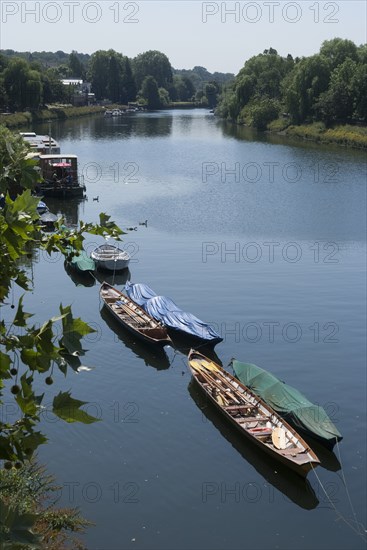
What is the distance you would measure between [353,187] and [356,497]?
5004 cm

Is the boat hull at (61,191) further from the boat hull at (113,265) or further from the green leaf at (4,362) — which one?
the green leaf at (4,362)

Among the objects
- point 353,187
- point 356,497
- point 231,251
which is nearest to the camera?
point 356,497

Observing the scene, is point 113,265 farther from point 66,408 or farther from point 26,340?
point 66,408

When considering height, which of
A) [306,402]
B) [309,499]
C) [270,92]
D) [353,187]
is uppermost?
[270,92]

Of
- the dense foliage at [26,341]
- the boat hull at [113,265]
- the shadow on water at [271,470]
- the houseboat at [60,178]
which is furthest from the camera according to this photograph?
the houseboat at [60,178]

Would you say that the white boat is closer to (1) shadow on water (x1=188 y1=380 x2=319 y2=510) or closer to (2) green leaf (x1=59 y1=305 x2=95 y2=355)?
(1) shadow on water (x1=188 y1=380 x2=319 y2=510)

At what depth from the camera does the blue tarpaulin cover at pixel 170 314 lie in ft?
100

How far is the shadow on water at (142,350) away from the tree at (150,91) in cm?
16651

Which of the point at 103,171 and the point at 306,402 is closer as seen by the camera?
the point at 306,402

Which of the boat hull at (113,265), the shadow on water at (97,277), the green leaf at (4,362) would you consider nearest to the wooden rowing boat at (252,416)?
the shadow on water at (97,277)

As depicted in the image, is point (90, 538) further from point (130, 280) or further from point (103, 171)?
point (103, 171)

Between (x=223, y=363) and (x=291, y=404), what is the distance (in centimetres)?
580

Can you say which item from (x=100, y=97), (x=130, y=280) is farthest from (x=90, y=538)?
(x=100, y=97)

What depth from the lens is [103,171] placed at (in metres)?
78.1
